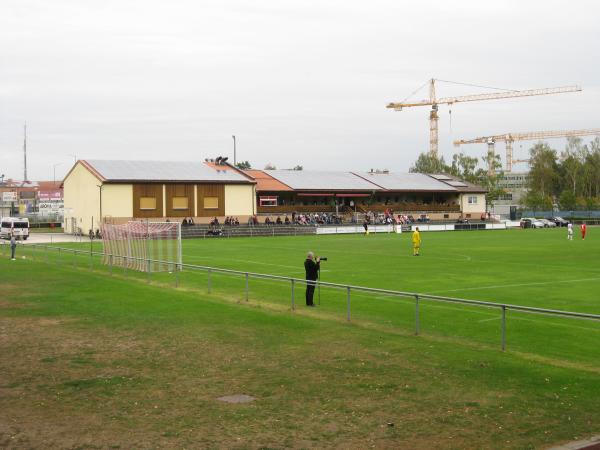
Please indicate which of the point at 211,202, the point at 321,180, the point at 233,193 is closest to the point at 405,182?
the point at 321,180

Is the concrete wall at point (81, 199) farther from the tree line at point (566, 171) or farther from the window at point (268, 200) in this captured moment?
the tree line at point (566, 171)

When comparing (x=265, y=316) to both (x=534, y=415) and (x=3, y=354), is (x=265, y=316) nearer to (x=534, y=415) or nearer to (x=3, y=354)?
(x=3, y=354)

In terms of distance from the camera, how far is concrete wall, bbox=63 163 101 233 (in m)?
78.4

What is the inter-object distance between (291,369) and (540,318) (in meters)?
9.01

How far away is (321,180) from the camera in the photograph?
100438 millimetres

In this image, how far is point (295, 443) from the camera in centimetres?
963

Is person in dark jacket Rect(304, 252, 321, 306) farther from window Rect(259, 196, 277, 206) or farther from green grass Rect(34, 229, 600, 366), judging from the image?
window Rect(259, 196, 277, 206)

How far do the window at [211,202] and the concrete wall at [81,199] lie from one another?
12.8 meters

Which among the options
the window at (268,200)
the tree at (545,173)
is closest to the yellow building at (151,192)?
the window at (268,200)

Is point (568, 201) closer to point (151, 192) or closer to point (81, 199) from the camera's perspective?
point (151, 192)

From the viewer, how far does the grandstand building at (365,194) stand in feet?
308

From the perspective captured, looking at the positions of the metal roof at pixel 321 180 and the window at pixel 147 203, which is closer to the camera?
the window at pixel 147 203

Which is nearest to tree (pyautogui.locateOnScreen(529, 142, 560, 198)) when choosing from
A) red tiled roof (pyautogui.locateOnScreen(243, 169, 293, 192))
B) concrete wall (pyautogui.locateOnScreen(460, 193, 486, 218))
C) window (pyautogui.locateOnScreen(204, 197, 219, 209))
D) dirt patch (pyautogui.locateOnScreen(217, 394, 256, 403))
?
concrete wall (pyautogui.locateOnScreen(460, 193, 486, 218))

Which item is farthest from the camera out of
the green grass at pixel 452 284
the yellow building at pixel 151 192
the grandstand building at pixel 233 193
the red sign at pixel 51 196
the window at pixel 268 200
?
the red sign at pixel 51 196
